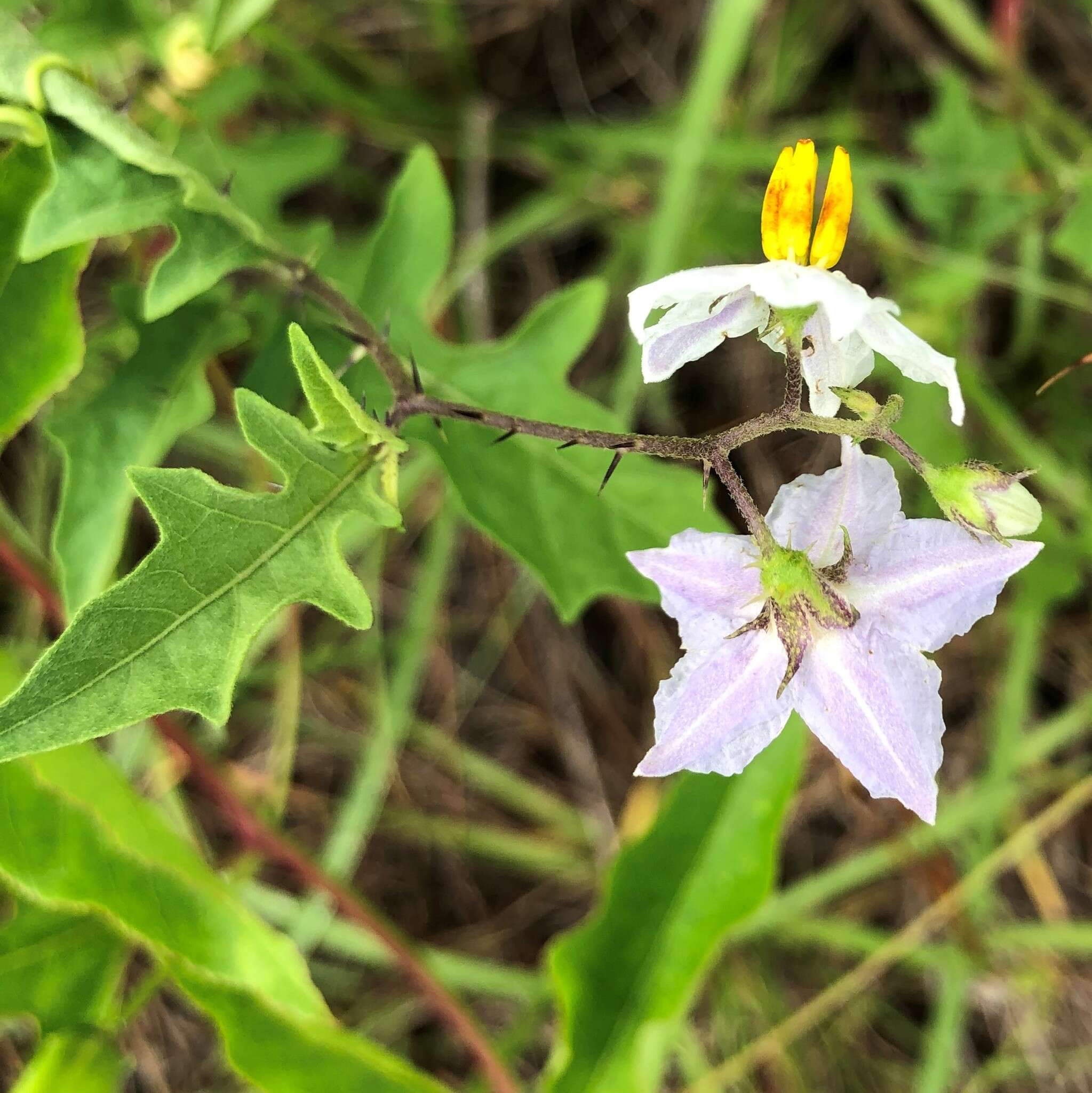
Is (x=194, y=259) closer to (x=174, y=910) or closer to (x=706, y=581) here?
(x=706, y=581)

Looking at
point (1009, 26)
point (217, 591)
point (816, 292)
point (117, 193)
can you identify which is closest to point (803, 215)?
point (816, 292)

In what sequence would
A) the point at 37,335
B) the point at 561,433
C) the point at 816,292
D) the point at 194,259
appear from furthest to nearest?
the point at 37,335, the point at 194,259, the point at 561,433, the point at 816,292

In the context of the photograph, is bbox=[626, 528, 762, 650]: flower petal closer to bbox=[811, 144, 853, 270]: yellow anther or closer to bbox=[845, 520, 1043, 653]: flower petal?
bbox=[845, 520, 1043, 653]: flower petal

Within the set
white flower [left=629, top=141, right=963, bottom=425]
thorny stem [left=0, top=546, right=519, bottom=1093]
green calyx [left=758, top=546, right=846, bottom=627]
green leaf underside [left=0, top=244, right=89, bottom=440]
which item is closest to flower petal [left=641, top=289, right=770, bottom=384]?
white flower [left=629, top=141, right=963, bottom=425]

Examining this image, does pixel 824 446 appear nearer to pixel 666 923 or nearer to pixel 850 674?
pixel 666 923

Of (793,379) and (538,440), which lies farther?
(538,440)

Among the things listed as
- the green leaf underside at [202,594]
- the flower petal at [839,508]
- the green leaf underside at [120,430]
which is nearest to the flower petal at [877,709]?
the flower petal at [839,508]

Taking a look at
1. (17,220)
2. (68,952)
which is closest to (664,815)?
(68,952)
